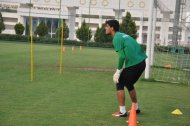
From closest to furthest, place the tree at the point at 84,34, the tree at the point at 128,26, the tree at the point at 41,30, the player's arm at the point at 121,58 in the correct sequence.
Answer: the player's arm at the point at 121,58, the tree at the point at 128,26, the tree at the point at 84,34, the tree at the point at 41,30

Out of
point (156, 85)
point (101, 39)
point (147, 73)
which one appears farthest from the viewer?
point (101, 39)

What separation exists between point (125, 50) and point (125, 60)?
247 mm

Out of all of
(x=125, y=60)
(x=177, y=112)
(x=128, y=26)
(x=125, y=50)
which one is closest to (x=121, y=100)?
(x=125, y=60)

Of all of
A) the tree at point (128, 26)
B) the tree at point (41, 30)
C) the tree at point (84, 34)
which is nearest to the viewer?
the tree at point (128, 26)

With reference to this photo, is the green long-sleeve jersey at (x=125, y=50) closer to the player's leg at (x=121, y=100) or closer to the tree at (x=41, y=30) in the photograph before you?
the player's leg at (x=121, y=100)

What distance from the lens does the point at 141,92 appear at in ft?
37.4

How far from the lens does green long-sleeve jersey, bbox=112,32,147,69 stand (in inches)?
294

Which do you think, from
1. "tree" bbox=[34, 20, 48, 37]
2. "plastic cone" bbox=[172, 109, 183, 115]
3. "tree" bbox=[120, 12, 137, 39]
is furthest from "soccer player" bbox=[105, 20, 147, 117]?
"tree" bbox=[34, 20, 48, 37]

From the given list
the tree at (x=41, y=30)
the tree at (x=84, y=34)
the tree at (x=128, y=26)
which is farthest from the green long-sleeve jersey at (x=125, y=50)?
the tree at (x=41, y=30)

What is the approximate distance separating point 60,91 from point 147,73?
16.1 feet

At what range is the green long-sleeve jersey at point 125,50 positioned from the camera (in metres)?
7.47

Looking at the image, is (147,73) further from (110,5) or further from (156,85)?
(110,5)

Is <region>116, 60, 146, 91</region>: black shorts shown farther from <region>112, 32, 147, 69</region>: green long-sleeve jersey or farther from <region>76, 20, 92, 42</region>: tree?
<region>76, 20, 92, 42</region>: tree

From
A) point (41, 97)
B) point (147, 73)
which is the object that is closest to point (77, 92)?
point (41, 97)
